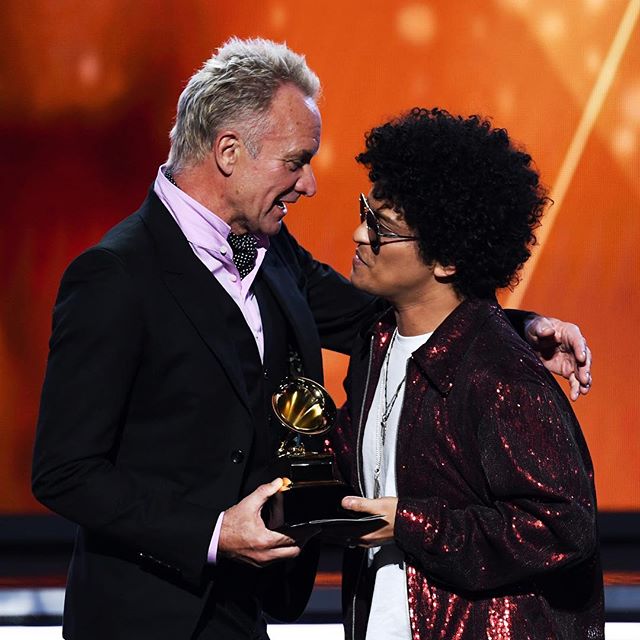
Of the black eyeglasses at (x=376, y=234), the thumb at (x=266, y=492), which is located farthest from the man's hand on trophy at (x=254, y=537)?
the black eyeglasses at (x=376, y=234)

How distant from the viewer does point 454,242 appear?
212cm

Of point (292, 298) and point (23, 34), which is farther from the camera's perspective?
point (23, 34)

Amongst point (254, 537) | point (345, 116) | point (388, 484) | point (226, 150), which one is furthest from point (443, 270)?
point (345, 116)

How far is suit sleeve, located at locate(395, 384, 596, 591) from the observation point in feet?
6.23

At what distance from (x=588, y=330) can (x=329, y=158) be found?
1243mm

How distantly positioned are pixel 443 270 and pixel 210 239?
49cm

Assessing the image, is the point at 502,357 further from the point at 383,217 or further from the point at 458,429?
the point at 383,217

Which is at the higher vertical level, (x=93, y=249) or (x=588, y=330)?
(x=588, y=330)

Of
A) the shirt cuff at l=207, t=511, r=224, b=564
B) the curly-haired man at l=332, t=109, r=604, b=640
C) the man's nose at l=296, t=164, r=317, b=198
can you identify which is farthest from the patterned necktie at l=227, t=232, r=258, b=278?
Result: the shirt cuff at l=207, t=511, r=224, b=564

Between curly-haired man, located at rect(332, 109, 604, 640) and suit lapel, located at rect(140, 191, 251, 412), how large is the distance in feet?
0.93

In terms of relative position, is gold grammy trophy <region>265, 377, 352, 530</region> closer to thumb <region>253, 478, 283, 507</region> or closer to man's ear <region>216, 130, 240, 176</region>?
thumb <region>253, 478, 283, 507</region>

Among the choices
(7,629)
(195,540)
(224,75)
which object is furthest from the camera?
(7,629)

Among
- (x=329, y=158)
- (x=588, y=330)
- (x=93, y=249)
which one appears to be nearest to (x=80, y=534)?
(x=93, y=249)

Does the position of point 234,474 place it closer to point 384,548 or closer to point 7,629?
point 384,548
